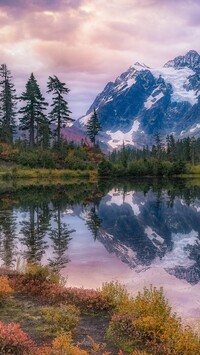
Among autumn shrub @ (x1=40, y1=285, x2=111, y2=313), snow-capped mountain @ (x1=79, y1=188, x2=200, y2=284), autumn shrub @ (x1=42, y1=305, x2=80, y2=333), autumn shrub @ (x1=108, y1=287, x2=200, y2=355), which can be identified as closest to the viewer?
autumn shrub @ (x1=108, y1=287, x2=200, y2=355)

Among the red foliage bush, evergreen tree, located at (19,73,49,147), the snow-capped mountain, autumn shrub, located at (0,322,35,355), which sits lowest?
the snow-capped mountain

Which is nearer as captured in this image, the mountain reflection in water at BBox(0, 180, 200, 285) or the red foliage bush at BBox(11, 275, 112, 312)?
the red foliage bush at BBox(11, 275, 112, 312)

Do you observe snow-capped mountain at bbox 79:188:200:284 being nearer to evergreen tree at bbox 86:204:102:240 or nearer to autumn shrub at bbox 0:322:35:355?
evergreen tree at bbox 86:204:102:240

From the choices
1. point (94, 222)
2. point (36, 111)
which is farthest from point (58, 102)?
point (94, 222)

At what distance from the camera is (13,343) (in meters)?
10.5

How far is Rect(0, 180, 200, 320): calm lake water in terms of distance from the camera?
71.4ft

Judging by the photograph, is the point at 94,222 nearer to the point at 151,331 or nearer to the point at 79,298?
the point at 79,298

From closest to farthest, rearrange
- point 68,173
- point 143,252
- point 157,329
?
point 157,329
point 143,252
point 68,173

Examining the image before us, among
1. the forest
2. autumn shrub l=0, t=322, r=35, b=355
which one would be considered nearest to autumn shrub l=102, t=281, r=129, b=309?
autumn shrub l=0, t=322, r=35, b=355

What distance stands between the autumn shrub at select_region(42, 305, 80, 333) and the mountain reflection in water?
292 inches

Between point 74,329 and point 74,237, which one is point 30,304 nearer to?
point 74,329

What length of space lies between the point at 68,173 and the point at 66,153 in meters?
8.16

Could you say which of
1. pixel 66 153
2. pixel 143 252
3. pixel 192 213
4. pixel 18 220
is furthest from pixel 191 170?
pixel 143 252

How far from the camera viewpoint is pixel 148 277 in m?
22.2
